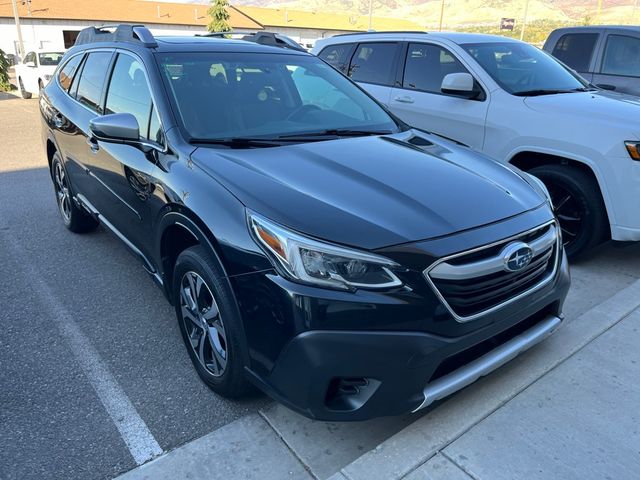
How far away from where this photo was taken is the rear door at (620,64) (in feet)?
24.3

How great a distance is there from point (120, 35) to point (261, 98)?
4.37 ft

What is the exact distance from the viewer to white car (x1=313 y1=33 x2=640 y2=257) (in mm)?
4031

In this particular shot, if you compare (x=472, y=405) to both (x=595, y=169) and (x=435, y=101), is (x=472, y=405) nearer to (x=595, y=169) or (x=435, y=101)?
(x=595, y=169)

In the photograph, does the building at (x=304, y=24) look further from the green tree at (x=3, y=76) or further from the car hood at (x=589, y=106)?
the car hood at (x=589, y=106)

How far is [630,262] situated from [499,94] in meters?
1.81

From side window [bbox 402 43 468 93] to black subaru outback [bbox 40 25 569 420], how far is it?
1.85m

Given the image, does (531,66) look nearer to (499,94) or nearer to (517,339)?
(499,94)

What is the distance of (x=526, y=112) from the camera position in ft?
14.9

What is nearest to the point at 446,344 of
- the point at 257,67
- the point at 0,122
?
the point at 257,67

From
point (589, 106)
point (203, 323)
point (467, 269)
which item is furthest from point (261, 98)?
point (589, 106)

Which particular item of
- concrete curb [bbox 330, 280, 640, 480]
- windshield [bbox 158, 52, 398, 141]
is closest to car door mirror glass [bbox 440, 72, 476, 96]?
windshield [bbox 158, 52, 398, 141]

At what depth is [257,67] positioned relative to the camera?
356cm

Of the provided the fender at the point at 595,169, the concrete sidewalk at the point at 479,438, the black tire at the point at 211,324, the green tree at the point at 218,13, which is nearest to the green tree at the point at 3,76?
the black tire at the point at 211,324

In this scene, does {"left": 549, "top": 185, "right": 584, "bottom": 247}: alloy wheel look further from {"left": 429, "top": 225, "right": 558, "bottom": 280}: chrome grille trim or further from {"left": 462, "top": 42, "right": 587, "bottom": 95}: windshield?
{"left": 429, "top": 225, "right": 558, "bottom": 280}: chrome grille trim
